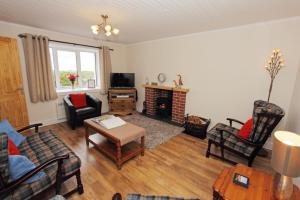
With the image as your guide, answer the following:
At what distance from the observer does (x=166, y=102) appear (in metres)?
4.54

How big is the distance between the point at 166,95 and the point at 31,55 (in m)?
3.52

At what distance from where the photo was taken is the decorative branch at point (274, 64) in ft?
8.14

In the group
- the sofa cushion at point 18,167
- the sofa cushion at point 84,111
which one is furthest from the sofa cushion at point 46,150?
the sofa cushion at point 84,111

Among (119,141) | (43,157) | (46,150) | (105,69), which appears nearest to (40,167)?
(43,157)

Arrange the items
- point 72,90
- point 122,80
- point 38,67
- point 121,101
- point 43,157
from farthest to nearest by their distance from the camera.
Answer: point 122,80 → point 121,101 → point 72,90 → point 38,67 → point 43,157

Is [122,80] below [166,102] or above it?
above

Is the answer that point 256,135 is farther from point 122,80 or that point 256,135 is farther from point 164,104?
point 122,80

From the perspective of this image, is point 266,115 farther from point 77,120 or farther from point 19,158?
point 77,120

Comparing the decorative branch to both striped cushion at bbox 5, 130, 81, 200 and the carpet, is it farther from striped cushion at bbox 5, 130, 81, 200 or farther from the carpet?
striped cushion at bbox 5, 130, 81, 200

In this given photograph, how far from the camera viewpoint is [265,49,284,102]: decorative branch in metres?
2.48

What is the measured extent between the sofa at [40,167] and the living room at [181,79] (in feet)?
0.12

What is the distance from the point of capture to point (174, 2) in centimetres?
202

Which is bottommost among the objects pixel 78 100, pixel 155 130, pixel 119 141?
pixel 155 130

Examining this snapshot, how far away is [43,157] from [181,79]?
129 inches
